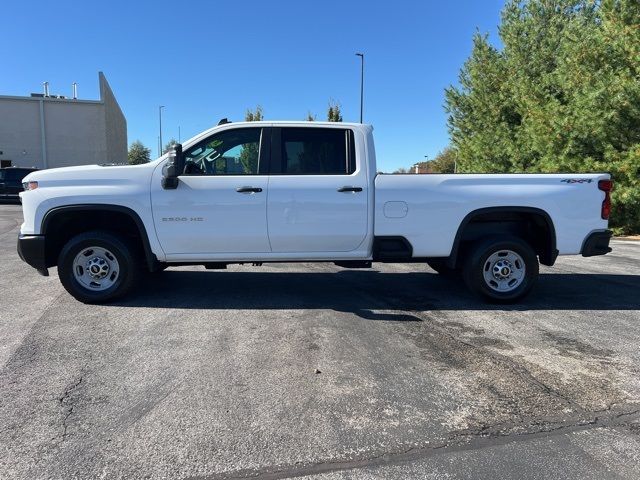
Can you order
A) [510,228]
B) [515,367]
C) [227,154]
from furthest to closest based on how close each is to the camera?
[510,228]
[227,154]
[515,367]

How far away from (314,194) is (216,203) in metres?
1.13

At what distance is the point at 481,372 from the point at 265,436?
1.94 m

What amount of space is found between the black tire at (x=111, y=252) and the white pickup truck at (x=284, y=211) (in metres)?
0.01

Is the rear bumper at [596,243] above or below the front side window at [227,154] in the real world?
below

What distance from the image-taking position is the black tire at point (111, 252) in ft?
19.1

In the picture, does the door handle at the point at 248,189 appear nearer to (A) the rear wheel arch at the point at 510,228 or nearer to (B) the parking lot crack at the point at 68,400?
(A) the rear wheel arch at the point at 510,228

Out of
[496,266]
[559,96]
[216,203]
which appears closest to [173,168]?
[216,203]

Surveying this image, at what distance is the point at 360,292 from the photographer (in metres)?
6.74

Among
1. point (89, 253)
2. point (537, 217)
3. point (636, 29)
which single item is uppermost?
point (636, 29)

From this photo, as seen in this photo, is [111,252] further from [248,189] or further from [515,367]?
[515,367]

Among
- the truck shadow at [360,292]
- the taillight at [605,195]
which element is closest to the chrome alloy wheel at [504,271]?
the truck shadow at [360,292]

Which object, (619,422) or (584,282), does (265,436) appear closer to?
(619,422)

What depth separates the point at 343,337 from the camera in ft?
16.0

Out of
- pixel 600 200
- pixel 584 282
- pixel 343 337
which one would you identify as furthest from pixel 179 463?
pixel 584 282
